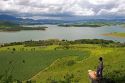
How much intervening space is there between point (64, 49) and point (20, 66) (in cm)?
2564

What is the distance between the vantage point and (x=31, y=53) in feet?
281

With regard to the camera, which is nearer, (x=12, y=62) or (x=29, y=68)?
(x=29, y=68)

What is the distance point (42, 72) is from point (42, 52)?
2387cm

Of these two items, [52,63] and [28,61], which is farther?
[28,61]

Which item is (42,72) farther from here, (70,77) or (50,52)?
(50,52)

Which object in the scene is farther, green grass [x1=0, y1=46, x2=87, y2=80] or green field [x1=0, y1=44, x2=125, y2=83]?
green grass [x1=0, y1=46, x2=87, y2=80]

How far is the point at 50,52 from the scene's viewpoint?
87.3 m

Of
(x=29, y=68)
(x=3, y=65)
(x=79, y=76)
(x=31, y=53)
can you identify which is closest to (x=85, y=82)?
(x=79, y=76)

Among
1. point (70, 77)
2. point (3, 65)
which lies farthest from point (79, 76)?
point (3, 65)

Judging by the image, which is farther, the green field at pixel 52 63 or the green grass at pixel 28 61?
the green grass at pixel 28 61

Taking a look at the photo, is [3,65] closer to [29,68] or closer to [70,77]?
[29,68]

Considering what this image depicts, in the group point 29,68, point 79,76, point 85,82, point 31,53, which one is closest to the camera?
point 85,82

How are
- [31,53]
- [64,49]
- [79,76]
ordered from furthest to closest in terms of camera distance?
1. [64,49]
2. [31,53]
3. [79,76]

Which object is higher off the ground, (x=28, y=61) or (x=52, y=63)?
(x=28, y=61)
